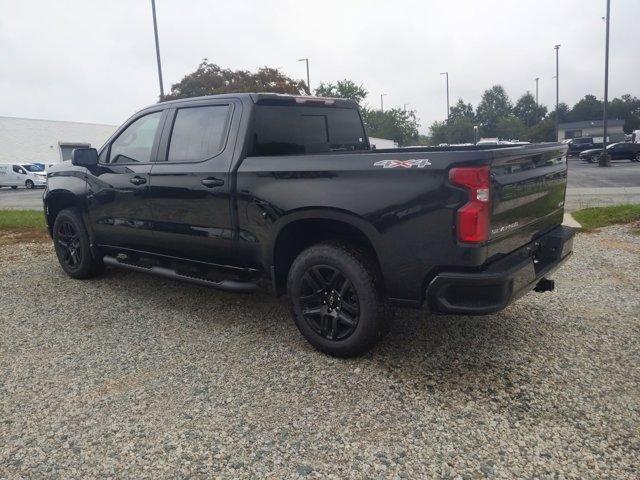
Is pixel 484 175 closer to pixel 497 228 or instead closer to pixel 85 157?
pixel 497 228

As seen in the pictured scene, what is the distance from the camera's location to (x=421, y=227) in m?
3.12

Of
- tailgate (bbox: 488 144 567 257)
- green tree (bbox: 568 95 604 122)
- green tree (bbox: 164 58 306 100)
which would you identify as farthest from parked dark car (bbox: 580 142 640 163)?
green tree (bbox: 568 95 604 122)

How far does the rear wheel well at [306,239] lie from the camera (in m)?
3.62

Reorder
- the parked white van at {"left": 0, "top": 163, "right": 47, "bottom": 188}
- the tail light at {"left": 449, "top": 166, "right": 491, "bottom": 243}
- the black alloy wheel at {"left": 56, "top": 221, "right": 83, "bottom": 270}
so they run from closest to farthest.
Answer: the tail light at {"left": 449, "top": 166, "right": 491, "bottom": 243}
the black alloy wheel at {"left": 56, "top": 221, "right": 83, "bottom": 270}
the parked white van at {"left": 0, "top": 163, "right": 47, "bottom": 188}

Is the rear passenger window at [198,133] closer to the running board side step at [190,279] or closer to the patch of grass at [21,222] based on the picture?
the running board side step at [190,279]

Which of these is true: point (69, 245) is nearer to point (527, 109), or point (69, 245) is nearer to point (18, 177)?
point (18, 177)

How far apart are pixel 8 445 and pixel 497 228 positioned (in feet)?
9.74

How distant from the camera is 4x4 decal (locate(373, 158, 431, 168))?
3.06 m

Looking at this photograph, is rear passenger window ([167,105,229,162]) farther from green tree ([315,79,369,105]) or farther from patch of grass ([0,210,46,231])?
green tree ([315,79,369,105])

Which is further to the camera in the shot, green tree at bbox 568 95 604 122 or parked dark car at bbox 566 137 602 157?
green tree at bbox 568 95 604 122

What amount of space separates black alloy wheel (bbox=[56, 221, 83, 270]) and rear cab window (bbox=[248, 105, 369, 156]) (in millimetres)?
2876

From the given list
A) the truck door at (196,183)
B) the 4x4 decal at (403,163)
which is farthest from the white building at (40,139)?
the 4x4 decal at (403,163)

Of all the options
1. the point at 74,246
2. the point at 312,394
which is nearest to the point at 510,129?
the point at 74,246

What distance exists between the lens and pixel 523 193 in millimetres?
3387
